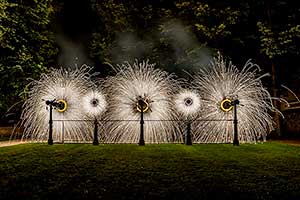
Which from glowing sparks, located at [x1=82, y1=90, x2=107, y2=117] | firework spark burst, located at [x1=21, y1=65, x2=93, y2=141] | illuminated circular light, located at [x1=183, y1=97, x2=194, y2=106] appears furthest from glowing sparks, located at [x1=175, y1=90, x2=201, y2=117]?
firework spark burst, located at [x1=21, y1=65, x2=93, y2=141]

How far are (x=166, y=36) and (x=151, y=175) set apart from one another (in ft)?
53.5

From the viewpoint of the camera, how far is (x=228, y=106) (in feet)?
55.0

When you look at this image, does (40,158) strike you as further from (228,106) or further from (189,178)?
(228,106)

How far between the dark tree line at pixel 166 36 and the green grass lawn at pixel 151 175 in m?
10.2

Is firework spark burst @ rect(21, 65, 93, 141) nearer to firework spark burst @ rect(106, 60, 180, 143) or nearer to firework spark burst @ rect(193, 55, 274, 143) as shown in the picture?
firework spark burst @ rect(106, 60, 180, 143)

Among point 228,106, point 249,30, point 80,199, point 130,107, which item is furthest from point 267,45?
point 80,199

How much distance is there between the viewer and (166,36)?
2419 cm

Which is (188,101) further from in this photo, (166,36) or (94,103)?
(166,36)

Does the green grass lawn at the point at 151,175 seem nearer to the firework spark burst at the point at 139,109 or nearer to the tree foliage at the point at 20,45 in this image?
the firework spark burst at the point at 139,109

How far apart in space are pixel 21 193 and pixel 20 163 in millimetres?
3708

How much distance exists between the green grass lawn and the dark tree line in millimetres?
10209

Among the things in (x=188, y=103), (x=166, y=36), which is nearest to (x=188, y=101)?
(x=188, y=103)

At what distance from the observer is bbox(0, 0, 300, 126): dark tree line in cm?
2188

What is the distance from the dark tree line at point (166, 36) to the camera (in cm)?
2188
